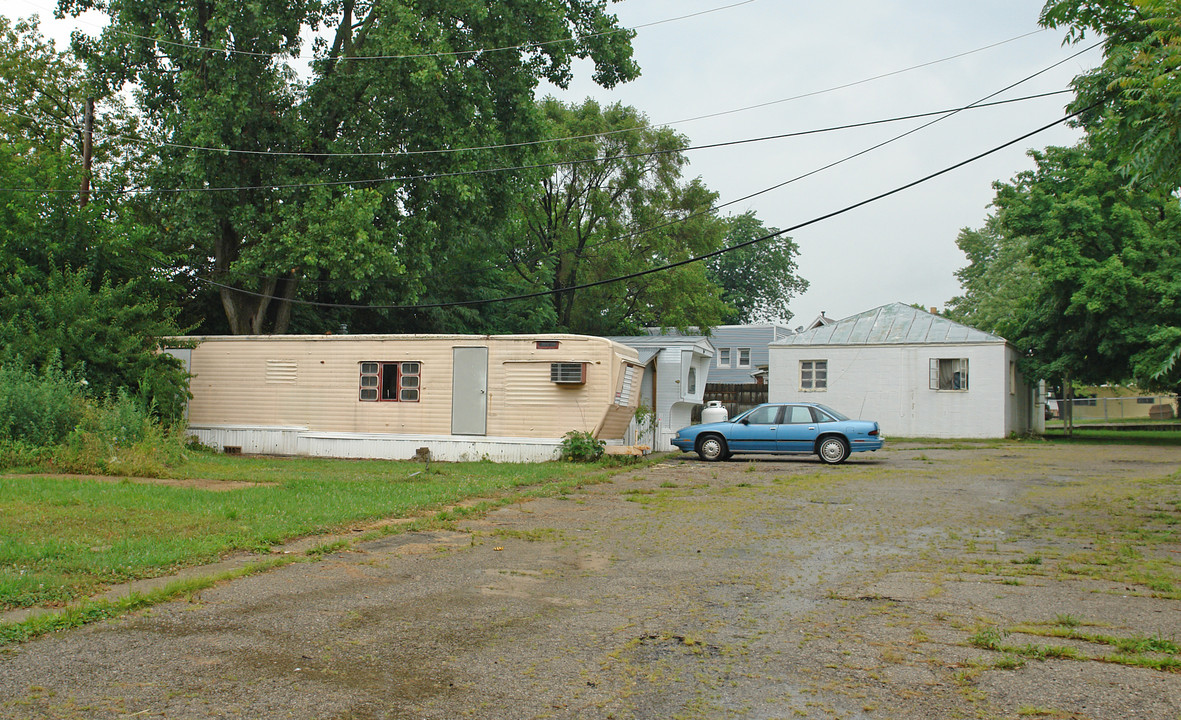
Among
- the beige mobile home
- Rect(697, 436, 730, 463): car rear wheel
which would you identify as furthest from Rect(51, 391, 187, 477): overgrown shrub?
Rect(697, 436, 730, 463): car rear wheel

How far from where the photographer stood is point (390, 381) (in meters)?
19.4

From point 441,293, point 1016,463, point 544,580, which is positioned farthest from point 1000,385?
point 544,580

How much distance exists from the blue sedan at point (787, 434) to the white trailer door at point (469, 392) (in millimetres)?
4941

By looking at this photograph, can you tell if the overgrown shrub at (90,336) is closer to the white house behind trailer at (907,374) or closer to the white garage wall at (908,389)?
the white garage wall at (908,389)

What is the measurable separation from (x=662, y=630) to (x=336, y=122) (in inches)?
861

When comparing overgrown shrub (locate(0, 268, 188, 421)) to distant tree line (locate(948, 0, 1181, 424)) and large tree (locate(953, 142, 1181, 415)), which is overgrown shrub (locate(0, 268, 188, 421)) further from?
large tree (locate(953, 142, 1181, 415))

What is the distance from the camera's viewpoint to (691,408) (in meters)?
24.0

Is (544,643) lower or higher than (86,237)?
lower

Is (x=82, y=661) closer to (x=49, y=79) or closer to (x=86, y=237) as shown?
(x=86, y=237)

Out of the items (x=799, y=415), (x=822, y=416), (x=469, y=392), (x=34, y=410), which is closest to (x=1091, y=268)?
(x=822, y=416)

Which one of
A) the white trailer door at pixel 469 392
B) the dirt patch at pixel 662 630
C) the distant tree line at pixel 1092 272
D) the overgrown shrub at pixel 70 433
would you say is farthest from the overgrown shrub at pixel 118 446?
the distant tree line at pixel 1092 272

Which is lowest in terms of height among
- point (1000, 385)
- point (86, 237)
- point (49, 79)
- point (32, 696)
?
point (32, 696)

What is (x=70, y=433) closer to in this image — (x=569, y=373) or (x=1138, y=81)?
(x=569, y=373)

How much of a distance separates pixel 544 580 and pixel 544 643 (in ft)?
5.83
